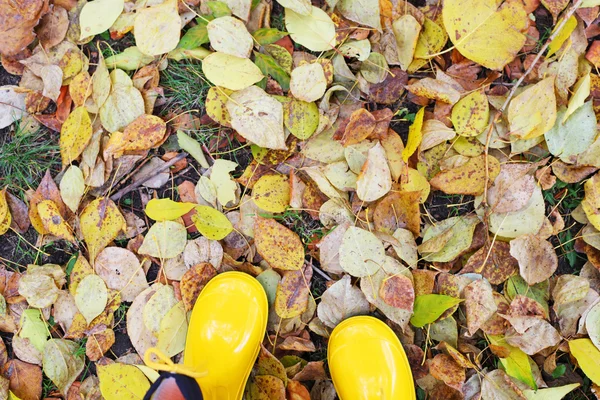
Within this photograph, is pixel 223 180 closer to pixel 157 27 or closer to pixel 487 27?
pixel 157 27

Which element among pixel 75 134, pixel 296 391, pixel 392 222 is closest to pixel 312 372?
pixel 296 391

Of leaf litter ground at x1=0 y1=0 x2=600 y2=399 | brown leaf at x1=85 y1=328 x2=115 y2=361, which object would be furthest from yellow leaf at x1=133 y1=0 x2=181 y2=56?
brown leaf at x1=85 y1=328 x2=115 y2=361

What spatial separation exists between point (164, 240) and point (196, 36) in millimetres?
503

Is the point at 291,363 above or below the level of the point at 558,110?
below

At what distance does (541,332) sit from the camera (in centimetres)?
116

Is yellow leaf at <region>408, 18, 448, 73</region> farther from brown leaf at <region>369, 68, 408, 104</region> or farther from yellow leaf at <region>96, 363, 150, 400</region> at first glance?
yellow leaf at <region>96, 363, 150, 400</region>

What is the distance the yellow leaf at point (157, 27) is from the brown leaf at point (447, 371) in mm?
981

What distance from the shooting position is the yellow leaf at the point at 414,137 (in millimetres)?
1162

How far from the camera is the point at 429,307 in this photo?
1.16 meters

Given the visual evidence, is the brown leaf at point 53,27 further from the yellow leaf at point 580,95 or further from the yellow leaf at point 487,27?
the yellow leaf at point 580,95

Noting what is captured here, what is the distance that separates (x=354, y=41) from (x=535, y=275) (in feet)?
2.27

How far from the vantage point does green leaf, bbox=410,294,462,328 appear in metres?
1.14

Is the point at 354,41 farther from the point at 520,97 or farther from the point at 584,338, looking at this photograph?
the point at 584,338

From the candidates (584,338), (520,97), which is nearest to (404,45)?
(520,97)
